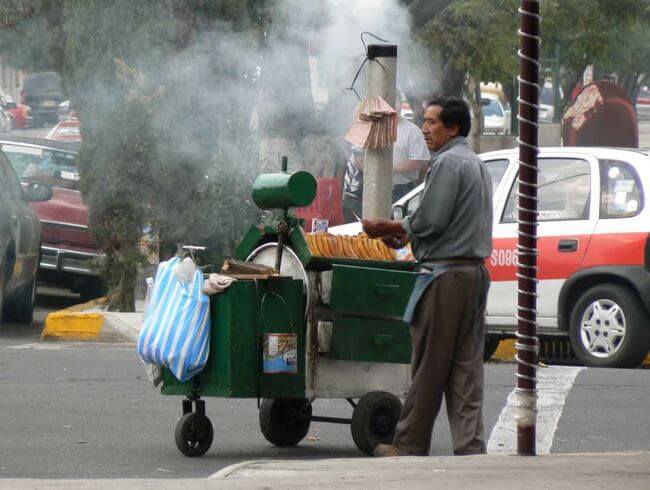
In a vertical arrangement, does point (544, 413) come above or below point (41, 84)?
below

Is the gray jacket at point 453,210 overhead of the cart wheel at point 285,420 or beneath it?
overhead

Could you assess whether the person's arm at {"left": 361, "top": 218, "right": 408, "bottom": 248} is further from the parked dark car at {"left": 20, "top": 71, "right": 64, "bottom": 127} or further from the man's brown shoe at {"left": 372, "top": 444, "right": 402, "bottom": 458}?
the parked dark car at {"left": 20, "top": 71, "right": 64, "bottom": 127}

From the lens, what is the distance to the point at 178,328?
7758 mm

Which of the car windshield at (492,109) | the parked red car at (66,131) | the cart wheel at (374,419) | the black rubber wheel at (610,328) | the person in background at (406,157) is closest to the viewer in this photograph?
the cart wheel at (374,419)

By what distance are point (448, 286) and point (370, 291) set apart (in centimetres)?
73

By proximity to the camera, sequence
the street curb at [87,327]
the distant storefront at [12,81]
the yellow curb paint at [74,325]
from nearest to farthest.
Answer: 1. the street curb at [87,327]
2. the yellow curb paint at [74,325]
3. the distant storefront at [12,81]

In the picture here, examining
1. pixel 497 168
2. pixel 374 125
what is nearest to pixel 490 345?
pixel 497 168

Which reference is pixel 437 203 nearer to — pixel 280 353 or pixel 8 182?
pixel 280 353

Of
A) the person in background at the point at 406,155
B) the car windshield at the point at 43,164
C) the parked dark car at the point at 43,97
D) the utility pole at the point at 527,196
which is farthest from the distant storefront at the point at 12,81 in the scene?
the utility pole at the point at 527,196

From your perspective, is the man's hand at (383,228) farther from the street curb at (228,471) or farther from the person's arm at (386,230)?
the street curb at (228,471)

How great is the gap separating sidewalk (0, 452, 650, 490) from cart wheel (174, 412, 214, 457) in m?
0.86

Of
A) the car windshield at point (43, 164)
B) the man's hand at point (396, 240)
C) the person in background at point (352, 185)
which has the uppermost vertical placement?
the car windshield at point (43, 164)

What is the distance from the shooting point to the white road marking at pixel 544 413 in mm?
8461

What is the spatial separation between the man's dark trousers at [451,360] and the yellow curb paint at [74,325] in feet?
21.1
